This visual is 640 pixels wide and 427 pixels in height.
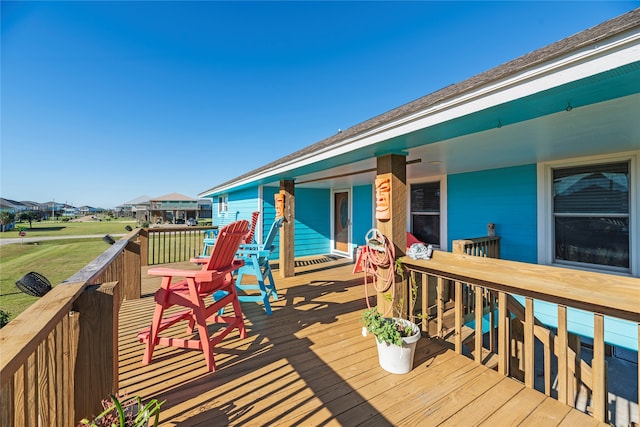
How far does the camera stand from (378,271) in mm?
2670

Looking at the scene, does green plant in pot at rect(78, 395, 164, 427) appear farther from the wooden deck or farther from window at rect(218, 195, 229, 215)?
window at rect(218, 195, 229, 215)

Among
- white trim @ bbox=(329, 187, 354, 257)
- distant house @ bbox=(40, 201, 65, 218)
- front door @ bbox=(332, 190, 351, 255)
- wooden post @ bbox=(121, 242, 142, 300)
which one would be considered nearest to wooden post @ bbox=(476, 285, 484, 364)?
wooden post @ bbox=(121, 242, 142, 300)

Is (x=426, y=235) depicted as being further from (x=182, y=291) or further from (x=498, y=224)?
(x=182, y=291)

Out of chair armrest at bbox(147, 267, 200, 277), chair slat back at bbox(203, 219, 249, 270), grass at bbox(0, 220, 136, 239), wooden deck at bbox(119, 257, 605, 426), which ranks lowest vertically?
wooden deck at bbox(119, 257, 605, 426)

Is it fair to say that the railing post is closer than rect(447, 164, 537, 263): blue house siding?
No

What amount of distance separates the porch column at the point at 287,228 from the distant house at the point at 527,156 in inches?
2.1

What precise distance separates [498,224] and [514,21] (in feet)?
14.3

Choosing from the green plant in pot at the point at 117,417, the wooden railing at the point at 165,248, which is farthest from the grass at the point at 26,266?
the green plant in pot at the point at 117,417

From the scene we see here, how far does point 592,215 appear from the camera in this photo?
338 centimetres

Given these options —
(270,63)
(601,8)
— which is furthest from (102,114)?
(601,8)

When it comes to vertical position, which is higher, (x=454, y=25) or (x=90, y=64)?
(x=454, y=25)

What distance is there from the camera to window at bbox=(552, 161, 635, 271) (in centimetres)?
321

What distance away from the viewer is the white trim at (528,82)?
1.04 m

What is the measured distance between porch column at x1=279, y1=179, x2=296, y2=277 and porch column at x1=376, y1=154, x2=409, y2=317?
249 centimetres
